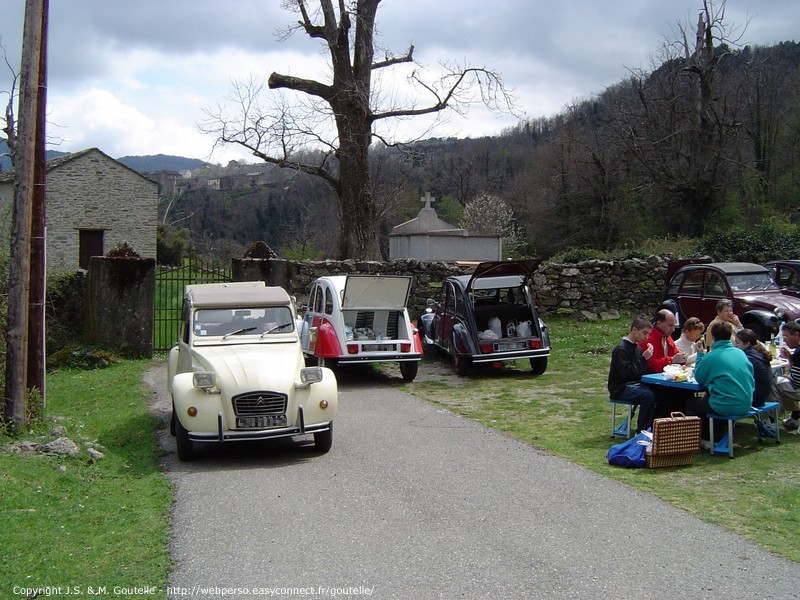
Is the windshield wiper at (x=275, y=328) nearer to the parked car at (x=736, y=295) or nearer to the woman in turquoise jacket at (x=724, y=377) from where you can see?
the woman in turquoise jacket at (x=724, y=377)

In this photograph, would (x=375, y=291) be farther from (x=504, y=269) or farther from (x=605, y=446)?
(x=605, y=446)

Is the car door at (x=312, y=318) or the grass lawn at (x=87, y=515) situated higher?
the car door at (x=312, y=318)


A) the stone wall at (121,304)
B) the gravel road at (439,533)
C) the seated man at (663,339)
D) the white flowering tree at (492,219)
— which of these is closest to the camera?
the gravel road at (439,533)

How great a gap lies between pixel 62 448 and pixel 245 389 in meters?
2.12

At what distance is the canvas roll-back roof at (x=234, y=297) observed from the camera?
1072cm

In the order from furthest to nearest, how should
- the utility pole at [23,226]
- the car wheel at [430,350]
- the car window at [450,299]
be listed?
the car wheel at [430,350] → the car window at [450,299] → the utility pole at [23,226]

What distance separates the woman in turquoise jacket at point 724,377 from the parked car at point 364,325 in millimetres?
6874

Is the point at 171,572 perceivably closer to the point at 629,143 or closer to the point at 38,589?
the point at 38,589

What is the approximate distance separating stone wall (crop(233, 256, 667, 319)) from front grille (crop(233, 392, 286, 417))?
12.4 metres

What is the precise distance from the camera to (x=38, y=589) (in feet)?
16.3

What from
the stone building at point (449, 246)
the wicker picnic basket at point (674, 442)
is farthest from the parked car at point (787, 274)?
the stone building at point (449, 246)

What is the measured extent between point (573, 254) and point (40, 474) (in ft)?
71.5

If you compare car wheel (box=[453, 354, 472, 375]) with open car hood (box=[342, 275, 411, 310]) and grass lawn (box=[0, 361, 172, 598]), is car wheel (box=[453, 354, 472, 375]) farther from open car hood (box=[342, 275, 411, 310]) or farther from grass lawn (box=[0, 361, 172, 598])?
grass lawn (box=[0, 361, 172, 598])

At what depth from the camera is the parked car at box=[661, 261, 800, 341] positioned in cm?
1591
